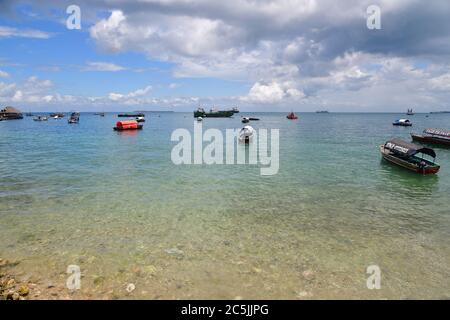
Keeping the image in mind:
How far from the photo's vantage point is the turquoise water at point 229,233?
30.9 feet

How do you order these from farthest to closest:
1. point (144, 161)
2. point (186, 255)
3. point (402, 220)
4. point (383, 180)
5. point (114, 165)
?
1. point (144, 161)
2. point (114, 165)
3. point (383, 180)
4. point (402, 220)
5. point (186, 255)

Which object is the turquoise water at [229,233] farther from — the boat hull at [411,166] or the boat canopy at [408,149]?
the boat canopy at [408,149]

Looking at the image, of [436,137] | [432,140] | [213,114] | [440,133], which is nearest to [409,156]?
[436,137]

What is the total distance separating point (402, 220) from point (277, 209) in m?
6.56

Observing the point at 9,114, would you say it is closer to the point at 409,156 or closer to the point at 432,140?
the point at 409,156

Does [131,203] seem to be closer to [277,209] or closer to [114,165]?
[277,209]

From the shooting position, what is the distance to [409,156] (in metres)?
29.8

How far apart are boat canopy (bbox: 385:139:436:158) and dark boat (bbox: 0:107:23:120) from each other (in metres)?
166

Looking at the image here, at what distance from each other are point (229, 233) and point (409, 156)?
993 inches

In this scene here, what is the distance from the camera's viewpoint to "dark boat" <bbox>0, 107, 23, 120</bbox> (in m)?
140

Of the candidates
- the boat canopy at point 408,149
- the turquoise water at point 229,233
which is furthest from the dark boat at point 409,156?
the turquoise water at point 229,233

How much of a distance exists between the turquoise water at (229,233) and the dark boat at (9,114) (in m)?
146

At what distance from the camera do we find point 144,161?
33.5 meters
